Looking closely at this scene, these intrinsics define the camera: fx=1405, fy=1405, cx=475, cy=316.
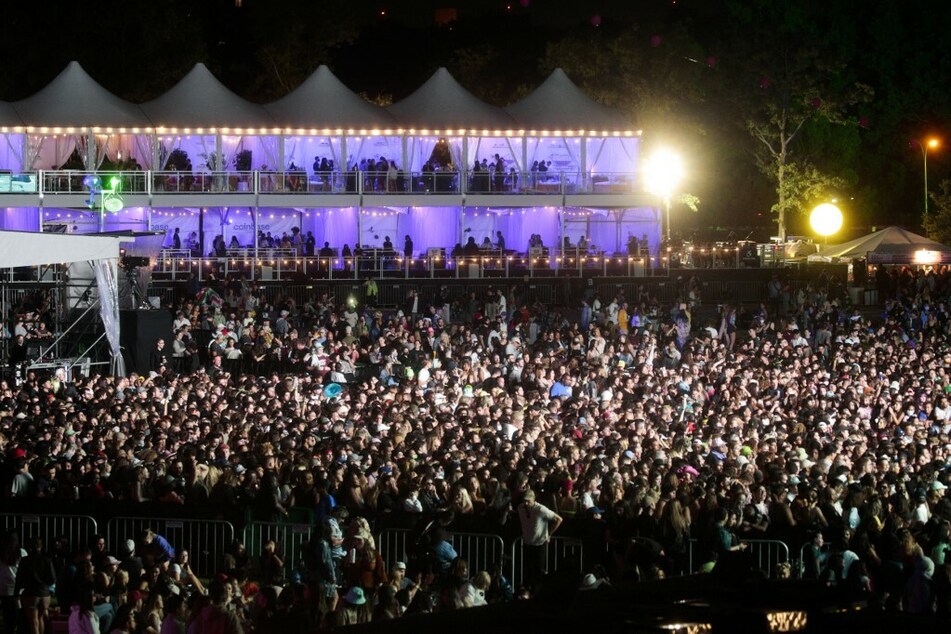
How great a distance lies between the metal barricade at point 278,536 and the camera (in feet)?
43.4

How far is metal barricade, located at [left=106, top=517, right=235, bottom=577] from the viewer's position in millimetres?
Answer: 13297

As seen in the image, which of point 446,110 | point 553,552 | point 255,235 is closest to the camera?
point 553,552

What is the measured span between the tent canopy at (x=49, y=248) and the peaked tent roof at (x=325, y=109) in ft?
69.7

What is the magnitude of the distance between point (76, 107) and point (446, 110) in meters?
10.8

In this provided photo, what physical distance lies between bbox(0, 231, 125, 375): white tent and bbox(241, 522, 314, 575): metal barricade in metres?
5.18

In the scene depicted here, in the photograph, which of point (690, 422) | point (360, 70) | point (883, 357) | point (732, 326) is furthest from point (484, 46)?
point (690, 422)

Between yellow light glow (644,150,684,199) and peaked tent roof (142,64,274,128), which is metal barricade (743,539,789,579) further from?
peaked tent roof (142,64,274,128)

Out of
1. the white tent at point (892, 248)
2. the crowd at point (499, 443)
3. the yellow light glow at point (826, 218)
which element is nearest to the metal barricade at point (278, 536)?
the crowd at point (499, 443)

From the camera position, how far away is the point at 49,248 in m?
17.6

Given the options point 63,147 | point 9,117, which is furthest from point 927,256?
point 9,117

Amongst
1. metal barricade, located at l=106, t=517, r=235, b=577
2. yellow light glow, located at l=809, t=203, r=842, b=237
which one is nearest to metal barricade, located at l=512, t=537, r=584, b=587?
metal barricade, located at l=106, t=517, r=235, b=577

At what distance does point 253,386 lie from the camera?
22.1m

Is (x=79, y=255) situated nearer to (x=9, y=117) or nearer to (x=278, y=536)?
(x=278, y=536)

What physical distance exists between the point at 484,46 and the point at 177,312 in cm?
3670
